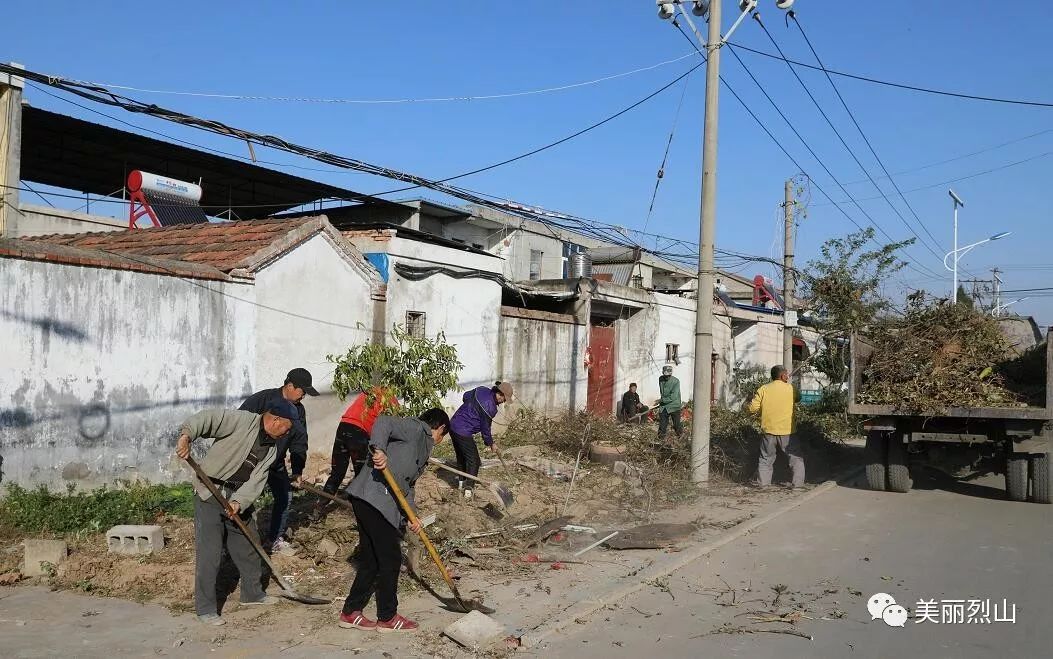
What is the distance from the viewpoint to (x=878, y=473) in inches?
442

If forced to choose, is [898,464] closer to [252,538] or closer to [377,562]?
[377,562]

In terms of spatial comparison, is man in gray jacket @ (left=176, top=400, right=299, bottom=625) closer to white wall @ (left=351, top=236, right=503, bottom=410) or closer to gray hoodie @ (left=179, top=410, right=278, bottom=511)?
gray hoodie @ (left=179, top=410, right=278, bottom=511)

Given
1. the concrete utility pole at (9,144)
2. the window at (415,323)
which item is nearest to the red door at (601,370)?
the window at (415,323)

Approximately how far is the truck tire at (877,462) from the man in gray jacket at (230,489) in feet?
27.5

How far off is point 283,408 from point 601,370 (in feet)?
46.8

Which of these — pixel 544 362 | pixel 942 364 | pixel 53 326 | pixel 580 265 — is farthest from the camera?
pixel 580 265

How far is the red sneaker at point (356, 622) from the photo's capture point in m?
5.55

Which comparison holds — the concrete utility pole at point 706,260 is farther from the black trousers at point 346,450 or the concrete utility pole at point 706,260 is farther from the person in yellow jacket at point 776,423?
the black trousers at point 346,450

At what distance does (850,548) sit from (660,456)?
184 inches

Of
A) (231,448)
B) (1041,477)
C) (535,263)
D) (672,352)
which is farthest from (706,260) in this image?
(535,263)

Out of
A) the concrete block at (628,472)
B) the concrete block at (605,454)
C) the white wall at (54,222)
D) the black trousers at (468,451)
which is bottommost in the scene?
the concrete block at (628,472)

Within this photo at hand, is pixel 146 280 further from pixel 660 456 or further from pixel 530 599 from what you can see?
pixel 660 456

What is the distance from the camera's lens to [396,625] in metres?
5.54

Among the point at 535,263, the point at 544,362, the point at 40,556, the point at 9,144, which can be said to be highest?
the point at 535,263
